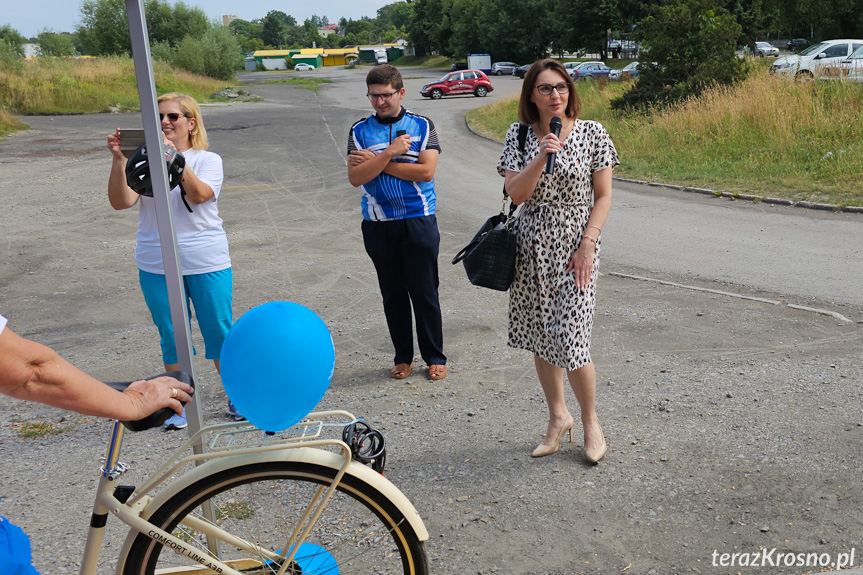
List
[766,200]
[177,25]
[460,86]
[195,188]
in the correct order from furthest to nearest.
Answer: [177,25] → [460,86] → [766,200] → [195,188]

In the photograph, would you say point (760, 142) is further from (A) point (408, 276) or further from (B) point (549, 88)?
(B) point (549, 88)

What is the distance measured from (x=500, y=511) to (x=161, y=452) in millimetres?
2013

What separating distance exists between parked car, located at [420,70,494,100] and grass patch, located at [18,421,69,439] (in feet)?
119

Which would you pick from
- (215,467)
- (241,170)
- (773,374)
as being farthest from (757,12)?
(215,467)

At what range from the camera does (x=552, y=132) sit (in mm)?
3713

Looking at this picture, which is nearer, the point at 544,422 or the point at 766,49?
the point at 544,422

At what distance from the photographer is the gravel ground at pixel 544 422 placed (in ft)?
11.0

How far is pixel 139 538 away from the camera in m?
2.31

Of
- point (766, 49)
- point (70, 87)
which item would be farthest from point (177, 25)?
point (766, 49)

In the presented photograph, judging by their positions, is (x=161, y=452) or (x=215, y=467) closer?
(x=215, y=467)

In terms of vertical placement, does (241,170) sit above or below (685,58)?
below

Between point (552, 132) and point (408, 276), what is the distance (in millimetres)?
1730

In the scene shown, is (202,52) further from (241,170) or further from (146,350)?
(146,350)
